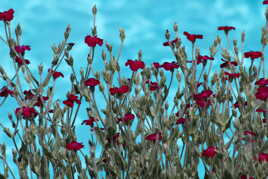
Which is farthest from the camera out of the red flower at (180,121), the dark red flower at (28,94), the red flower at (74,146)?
the dark red flower at (28,94)

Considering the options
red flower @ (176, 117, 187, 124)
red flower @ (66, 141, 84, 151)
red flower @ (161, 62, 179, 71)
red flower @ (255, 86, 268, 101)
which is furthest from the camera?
red flower @ (161, 62, 179, 71)

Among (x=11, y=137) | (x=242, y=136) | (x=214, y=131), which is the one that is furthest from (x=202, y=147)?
(x=11, y=137)

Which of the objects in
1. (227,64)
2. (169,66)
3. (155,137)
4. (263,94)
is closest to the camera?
(263,94)

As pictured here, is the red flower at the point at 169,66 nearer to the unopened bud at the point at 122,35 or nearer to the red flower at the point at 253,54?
the unopened bud at the point at 122,35

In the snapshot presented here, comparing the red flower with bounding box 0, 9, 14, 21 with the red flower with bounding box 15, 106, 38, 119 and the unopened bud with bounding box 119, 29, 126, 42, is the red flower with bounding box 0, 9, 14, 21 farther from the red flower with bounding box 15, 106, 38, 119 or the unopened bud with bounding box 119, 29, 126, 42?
the unopened bud with bounding box 119, 29, 126, 42

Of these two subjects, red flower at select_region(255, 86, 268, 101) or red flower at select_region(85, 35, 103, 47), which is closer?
red flower at select_region(255, 86, 268, 101)

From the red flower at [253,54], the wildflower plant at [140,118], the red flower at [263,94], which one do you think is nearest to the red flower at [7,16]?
the wildflower plant at [140,118]

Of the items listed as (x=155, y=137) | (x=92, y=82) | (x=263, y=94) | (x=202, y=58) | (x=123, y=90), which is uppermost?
(x=202, y=58)

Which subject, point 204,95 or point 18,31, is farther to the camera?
point 18,31

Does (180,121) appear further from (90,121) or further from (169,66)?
(90,121)

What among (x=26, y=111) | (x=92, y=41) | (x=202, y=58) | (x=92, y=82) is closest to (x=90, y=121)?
(x=92, y=82)

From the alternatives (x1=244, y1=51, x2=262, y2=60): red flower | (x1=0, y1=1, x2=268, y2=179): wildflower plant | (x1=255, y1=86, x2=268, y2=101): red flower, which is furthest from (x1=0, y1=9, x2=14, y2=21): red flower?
(x1=255, y1=86, x2=268, y2=101): red flower

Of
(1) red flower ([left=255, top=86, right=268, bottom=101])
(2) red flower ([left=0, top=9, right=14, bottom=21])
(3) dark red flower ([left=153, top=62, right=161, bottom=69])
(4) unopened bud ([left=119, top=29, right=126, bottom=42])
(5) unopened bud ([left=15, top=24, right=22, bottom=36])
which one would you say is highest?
(2) red flower ([left=0, top=9, right=14, bottom=21])

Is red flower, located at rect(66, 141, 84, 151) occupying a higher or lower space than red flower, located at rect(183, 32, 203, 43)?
lower
